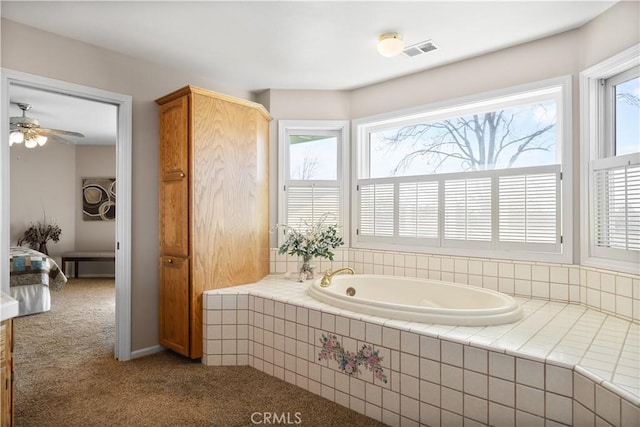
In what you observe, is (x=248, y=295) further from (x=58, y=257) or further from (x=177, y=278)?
(x=58, y=257)

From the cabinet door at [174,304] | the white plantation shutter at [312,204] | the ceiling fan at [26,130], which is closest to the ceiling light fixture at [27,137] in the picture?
the ceiling fan at [26,130]

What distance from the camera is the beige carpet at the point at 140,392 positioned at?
2.06m

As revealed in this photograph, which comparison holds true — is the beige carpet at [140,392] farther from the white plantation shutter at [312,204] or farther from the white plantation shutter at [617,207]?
the white plantation shutter at [617,207]

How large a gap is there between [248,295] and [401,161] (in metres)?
1.77

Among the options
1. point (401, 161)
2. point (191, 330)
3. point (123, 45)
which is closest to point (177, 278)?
point (191, 330)

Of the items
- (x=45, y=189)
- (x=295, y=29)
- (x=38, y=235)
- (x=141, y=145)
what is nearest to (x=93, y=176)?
(x=45, y=189)

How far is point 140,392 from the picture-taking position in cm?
236

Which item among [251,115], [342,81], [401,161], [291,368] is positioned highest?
[342,81]

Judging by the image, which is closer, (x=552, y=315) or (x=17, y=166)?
(x=552, y=315)

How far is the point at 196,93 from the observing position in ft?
9.12

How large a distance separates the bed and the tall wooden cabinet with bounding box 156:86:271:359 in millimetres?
2218

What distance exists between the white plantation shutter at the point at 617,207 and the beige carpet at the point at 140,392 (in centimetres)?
174

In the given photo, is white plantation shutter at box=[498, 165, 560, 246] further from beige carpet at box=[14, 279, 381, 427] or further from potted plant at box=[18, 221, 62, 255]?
potted plant at box=[18, 221, 62, 255]

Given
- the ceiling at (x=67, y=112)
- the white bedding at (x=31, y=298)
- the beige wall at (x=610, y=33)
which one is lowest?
the white bedding at (x=31, y=298)
